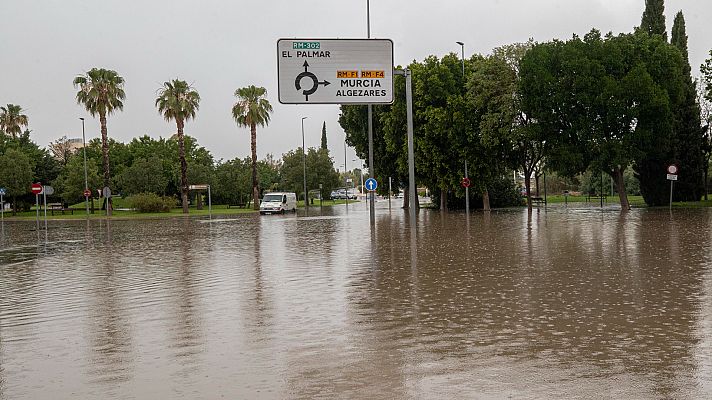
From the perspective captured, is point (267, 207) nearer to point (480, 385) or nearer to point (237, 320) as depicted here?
point (237, 320)

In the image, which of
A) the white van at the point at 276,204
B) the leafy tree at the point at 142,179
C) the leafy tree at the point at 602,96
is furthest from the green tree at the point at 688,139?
the leafy tree at the point at 142,179

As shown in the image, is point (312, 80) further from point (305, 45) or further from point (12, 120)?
point (12, 120)

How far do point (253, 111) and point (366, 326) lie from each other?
63.9 meters

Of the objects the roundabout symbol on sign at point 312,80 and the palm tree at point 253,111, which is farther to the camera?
the palm tree at point 253,111

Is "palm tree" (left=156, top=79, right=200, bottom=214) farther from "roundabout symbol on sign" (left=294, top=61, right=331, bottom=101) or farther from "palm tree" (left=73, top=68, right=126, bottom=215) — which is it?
"roundabout symbol on sign" (left=294, top=61, right=331, bottom=101)

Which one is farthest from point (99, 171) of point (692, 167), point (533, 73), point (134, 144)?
point (692, 167)

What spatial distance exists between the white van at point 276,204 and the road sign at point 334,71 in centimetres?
3440

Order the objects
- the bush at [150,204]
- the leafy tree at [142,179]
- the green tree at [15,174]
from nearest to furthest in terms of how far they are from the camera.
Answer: the bush at [150,204], the green tree at [15,174], the leafy tree at [142,179]

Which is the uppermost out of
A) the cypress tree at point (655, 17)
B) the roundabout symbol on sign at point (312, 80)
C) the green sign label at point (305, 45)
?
the cypress tree at point (655, 17)

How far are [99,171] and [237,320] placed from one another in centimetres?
8154

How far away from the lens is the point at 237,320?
386 inches

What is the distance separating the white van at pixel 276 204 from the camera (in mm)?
59906

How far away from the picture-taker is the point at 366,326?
30.1 feet

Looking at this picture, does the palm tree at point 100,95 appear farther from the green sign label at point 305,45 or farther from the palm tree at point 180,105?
the green sign label at point 305,45
